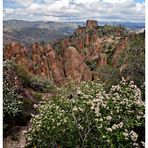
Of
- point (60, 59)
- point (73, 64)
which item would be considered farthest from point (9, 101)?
point (60, 59)

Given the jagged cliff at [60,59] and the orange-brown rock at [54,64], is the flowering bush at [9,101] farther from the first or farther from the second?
the orange-brown rock at [54,64]

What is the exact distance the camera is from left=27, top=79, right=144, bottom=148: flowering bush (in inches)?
121

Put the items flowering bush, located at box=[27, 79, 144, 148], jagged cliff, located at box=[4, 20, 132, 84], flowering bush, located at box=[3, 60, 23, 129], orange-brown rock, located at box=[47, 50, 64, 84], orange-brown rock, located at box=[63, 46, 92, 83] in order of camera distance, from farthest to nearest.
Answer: orange-brown rock, located at box=[47, 50, 64, 84] < orange-brown rock, located at box=[63, 46, 92, 83] < jagged cliff, located at box=[4, 20, 132, 84] < flowering bush, located at box=[3, 60, 23, 129] < flowering bush, located at box=[27, 79, 144, 148]

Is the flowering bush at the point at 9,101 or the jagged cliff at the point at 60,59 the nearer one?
the flowering bush at the point at 9,101

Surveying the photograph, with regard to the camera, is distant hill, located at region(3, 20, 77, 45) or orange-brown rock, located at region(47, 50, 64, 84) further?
orange-brown rock, located at region(47, 50, 64, 84)

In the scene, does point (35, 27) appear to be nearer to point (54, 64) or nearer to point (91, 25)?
point (91, 25)

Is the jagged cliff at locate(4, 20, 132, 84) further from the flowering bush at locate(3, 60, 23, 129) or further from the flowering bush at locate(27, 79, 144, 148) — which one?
the flowering bush at locate(27, 79, 144, 148)

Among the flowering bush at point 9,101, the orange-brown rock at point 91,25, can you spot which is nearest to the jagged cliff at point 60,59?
the orange-brown rock at point 91,25

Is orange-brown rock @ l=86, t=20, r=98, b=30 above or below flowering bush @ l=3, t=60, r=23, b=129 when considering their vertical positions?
above

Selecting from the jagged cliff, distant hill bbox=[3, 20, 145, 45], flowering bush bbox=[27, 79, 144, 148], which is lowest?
flowering bush bbox=[27, 79, 144, 148]

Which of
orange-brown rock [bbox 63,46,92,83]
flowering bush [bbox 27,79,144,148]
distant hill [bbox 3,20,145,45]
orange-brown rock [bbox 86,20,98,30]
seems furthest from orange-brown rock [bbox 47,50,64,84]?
orange-brown rock [bbox 86,20,98,30]

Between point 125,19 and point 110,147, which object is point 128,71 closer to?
point 125,19

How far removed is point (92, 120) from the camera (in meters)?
3.23

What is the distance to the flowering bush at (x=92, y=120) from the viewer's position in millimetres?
3068
